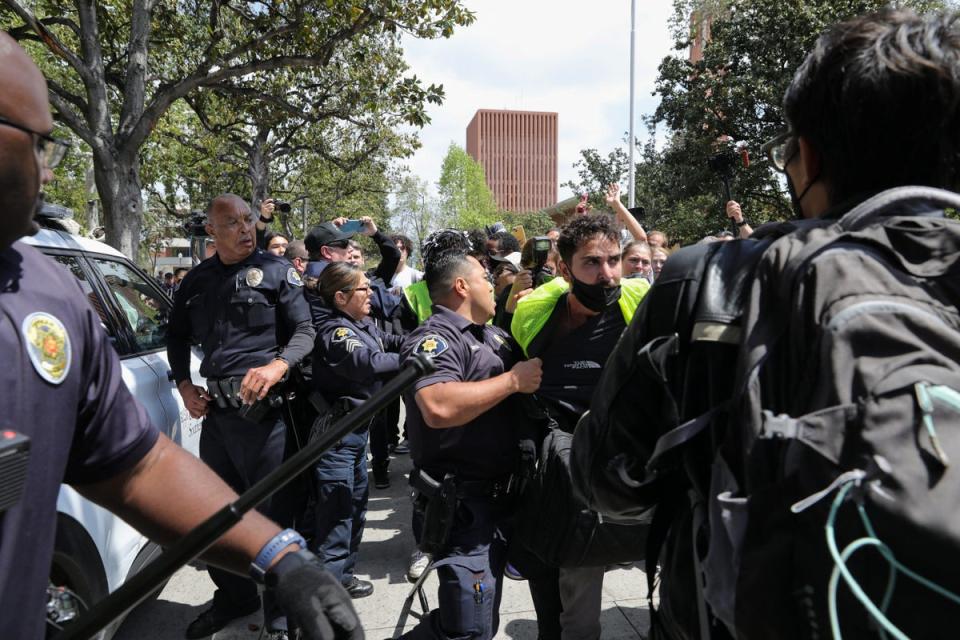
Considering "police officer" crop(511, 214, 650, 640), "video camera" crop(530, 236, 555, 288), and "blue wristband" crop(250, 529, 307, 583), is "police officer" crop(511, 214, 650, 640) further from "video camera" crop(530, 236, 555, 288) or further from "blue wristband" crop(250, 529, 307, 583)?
"blue wristband" crop(250, 529, 307, 583)

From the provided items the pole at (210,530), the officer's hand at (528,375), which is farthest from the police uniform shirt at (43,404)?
the officer's hand at (528,375)

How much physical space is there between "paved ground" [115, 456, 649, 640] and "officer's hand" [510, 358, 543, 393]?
1667 millimetres

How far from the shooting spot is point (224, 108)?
15.4m

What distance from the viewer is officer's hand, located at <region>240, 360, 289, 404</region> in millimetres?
3225

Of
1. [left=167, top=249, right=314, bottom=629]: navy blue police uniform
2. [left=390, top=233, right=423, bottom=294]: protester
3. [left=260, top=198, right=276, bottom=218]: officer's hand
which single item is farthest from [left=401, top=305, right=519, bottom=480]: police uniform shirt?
[left=390, top=233, right=423, bottom=294]: protester

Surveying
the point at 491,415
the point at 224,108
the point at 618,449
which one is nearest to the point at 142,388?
the point at 491,415

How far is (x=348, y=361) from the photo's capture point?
3.59 m

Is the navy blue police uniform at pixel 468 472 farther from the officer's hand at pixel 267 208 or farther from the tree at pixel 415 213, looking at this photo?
the tree at pixel 415 213

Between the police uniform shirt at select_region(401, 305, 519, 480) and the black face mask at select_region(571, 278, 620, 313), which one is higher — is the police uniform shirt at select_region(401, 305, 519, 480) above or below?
below

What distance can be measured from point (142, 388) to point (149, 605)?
4.65ft

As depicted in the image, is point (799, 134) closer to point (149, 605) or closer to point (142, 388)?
point (142, 388)

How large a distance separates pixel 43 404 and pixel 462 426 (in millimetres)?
1666

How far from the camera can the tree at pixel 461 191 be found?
1938 inches

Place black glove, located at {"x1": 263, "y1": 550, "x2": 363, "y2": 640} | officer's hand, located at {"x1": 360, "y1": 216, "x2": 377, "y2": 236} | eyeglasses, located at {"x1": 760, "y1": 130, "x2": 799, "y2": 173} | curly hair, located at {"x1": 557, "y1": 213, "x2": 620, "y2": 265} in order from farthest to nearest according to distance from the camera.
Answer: officer's hand, located at {"x1": 360, "y1": 216, "x2": 377, "y2": 236}, curly hair, located at {"x1": 557, "y1": 213, "x2": 620, "y2": 265}, eyeglasses, located at {"x1": 760, "y1": 130, "x2": 799, "y2": 173}, black glove, located at {"x1": 263, "y1": 550, "x2": 363, "y2": 640}
